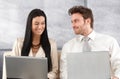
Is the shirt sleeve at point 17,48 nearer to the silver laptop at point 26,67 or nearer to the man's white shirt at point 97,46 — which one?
the man's white shirt at point 97,46

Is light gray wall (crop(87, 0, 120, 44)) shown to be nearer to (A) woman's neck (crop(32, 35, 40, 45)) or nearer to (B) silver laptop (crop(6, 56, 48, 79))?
(A) woman's neck (crop(32, 35, 40, 45))

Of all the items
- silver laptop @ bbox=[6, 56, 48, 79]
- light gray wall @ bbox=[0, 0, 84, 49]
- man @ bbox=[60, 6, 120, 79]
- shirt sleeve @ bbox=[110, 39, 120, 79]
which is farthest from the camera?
light gray wall @ bbox=[0, 0, 84, 49]

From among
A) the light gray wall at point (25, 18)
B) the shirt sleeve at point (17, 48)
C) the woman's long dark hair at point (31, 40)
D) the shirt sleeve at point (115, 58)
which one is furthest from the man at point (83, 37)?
the light gray wall at point (25, 18)

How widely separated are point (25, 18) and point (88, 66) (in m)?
1.33

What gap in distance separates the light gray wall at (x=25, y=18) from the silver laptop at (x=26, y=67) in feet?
3.73

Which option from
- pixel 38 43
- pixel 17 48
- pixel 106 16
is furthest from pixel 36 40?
pixel 106 16

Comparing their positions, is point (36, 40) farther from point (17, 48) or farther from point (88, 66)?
point (88, 66)

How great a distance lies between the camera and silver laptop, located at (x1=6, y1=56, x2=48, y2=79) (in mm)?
1607

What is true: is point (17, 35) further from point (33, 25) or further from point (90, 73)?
point (90, 73)

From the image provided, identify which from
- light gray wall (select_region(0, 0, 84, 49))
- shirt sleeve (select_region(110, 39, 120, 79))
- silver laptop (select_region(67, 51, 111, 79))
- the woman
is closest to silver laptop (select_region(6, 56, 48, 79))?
silver laptop (select_region(67, 51, 111, 79))

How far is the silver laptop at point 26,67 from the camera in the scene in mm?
1607

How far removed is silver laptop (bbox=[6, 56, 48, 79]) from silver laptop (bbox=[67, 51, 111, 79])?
0.19 metres

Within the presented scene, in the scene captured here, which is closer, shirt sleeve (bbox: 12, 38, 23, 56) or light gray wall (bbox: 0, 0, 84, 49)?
shirt sleeve (bbox: 12, 38, 23, 56)

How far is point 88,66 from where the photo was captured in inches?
66.0
